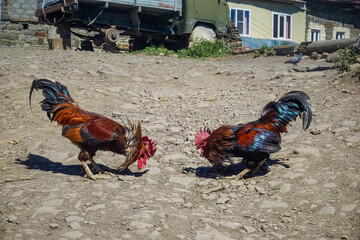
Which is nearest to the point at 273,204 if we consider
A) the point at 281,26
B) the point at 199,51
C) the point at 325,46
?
the point at 325,46

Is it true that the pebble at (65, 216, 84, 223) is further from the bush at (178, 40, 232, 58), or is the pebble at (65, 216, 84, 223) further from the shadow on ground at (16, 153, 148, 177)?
the bush at (178, 40, 232, 58)

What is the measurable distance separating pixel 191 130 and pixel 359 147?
3061 mm

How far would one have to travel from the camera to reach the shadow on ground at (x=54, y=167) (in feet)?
18.3

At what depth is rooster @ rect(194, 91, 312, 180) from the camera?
5117mm

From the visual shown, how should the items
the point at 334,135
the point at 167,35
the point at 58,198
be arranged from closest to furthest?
the point at 58,198, the point at 334,135, the point at 167,35

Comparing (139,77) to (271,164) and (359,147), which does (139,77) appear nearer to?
(271,164)

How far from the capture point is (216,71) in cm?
1159

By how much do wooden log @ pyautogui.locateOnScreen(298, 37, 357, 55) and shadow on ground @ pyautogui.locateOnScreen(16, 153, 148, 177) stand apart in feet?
31.4

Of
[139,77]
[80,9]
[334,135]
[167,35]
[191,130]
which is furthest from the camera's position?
[167,35]

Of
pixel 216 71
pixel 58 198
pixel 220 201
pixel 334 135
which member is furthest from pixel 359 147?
pixel 216 71

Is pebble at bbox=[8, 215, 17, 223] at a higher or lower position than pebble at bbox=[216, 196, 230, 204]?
higher

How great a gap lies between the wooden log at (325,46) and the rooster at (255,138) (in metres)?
8.10

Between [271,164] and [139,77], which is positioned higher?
[139,77]

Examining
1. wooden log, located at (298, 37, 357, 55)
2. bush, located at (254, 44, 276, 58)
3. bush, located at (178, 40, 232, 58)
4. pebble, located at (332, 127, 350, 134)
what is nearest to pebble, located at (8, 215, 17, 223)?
pebble, located at (332, 127, 350, 134)
